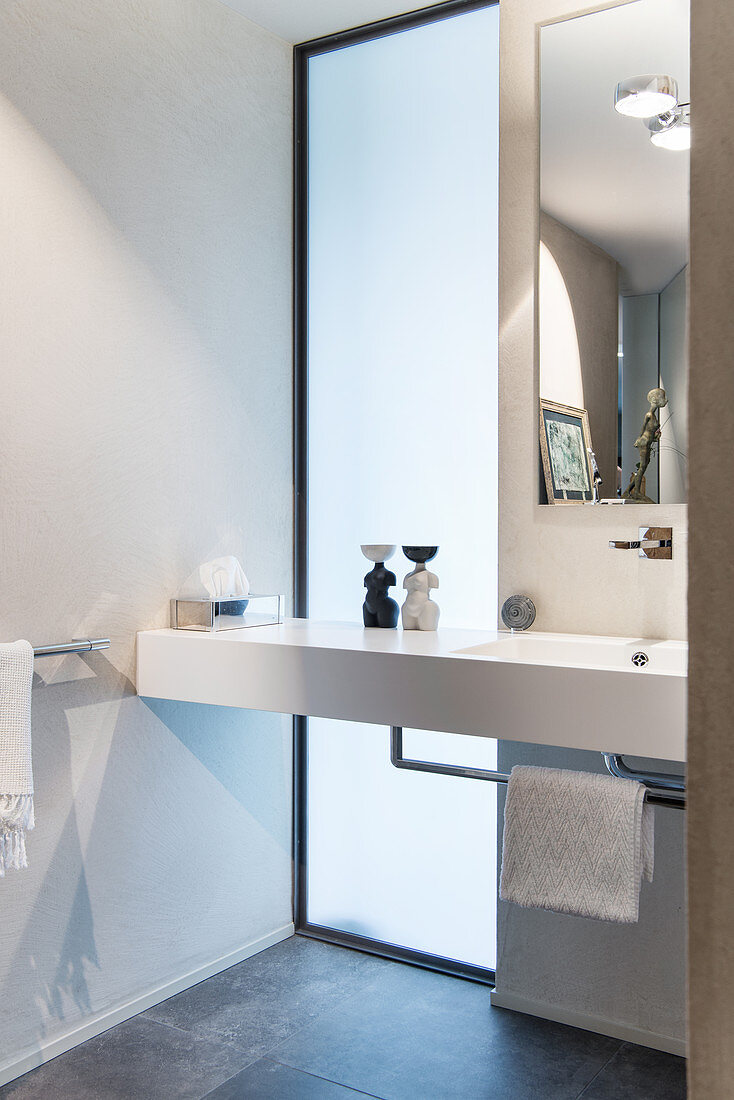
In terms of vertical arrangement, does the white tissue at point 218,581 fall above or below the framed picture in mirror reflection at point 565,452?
below

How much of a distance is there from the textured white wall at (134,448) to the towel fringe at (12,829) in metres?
0.21

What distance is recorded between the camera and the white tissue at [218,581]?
2.15 m

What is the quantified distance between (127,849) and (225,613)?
556 millimetres

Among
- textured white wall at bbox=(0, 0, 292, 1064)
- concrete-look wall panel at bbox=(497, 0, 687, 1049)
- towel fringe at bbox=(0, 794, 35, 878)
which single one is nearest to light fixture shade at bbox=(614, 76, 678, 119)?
concrete-look wall panel at bbox=(497, 0, 687, 1049)

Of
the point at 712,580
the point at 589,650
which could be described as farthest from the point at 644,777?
the point at 712,580

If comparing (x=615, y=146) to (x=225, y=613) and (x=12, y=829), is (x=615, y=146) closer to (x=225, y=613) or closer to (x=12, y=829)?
(x=225, y=613)

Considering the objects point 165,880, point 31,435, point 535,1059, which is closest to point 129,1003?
point 165,880

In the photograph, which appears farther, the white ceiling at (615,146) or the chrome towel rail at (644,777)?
the white ceiling at (615,146)

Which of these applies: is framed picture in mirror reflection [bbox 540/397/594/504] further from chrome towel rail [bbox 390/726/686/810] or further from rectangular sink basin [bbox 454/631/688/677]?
chrome towel rail [bbox 390/726/686/810]

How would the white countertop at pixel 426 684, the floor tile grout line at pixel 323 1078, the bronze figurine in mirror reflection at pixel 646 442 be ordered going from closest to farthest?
the white countertop at pixel 426 684, the floor tile grout line at pixel 323 1078, the bronze figurine in mirror reflection at pixel 646 442

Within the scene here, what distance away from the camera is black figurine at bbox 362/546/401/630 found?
2.15 metres

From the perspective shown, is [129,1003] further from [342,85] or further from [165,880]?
[342,85]

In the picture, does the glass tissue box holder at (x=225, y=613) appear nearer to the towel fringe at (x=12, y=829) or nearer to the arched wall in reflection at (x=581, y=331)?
the towel fringe at (x=12, y=829)

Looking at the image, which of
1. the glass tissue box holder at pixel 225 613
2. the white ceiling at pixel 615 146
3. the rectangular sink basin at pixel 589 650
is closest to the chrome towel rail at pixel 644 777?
the rectangular sink basin at pixel 589 650
